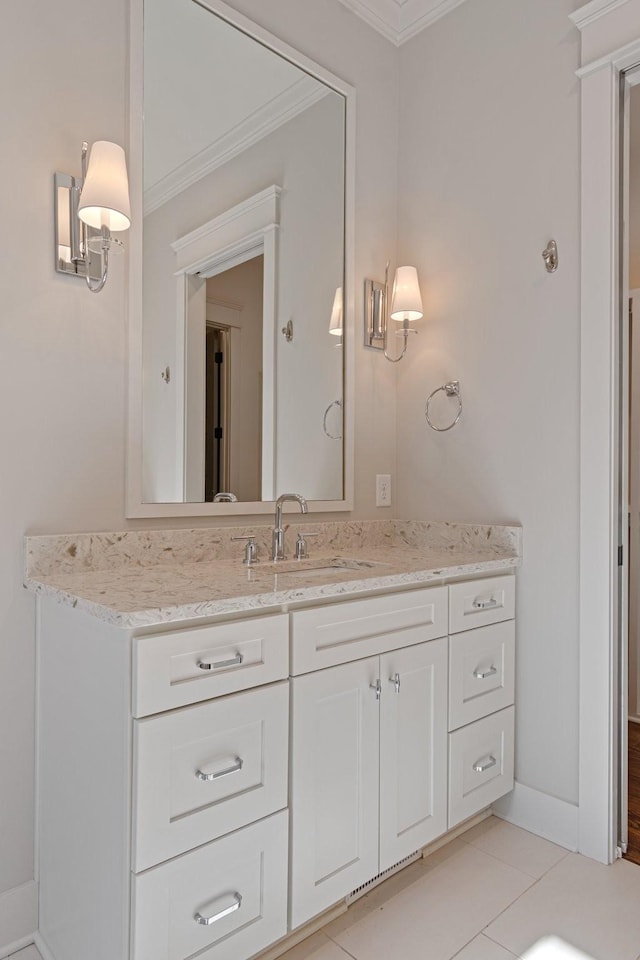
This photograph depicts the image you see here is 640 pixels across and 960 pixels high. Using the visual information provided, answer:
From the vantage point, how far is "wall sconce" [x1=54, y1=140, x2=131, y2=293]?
4.91 ft

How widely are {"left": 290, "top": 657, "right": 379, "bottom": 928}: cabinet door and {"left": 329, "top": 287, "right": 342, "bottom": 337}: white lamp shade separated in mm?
1206

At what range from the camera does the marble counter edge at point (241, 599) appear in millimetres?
1143

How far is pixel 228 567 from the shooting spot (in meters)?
1.76

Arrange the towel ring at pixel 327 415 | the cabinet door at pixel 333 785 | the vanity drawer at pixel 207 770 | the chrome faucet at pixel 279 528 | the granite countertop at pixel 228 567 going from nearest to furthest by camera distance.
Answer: the vanity drawer at pixel 207 770 → the granite countertop at pixel 228 567 → the cabinet door at pixel 333 785 → the chrome faucet at pixel 279 528 → the towel ring at pixel 327 415

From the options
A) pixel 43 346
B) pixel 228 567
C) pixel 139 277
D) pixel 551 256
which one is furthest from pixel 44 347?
pixel 551 256

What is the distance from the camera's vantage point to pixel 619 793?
184 centimetres

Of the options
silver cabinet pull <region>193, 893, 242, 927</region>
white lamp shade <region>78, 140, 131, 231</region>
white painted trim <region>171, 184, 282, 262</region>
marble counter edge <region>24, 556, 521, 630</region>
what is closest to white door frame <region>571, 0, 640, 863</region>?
marble counter edge <region>24, 556, 521, 630</region>

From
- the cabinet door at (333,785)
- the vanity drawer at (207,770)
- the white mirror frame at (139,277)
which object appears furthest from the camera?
the white mirror frame at (139,277)

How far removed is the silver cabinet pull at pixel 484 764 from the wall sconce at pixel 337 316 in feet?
4.72

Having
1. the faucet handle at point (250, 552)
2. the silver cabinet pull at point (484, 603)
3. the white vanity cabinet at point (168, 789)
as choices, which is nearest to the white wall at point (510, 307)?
the silver cabinet pull at point (484, 603)

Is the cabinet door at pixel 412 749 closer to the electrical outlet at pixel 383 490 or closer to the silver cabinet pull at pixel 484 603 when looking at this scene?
the silver cabinet pull at pixel 484 603

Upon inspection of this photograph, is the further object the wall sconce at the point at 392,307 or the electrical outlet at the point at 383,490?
the electrical outlet at the point at 383,490

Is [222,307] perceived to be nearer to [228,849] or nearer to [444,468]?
[444,468]

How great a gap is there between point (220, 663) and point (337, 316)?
1.42m
